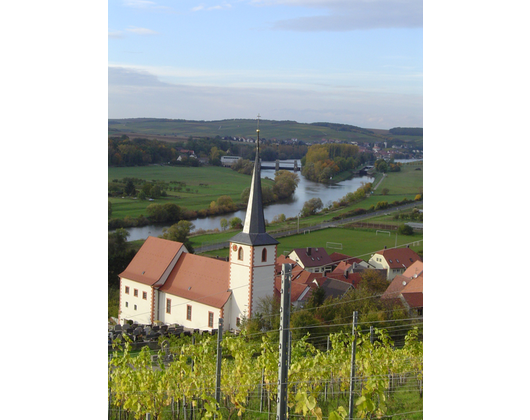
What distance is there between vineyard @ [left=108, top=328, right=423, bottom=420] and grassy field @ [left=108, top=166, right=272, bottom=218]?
29525 mm

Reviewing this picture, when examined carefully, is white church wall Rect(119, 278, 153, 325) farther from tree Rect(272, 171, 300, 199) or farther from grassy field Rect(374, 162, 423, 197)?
grassy field Rect(374, 162, 423, 197)

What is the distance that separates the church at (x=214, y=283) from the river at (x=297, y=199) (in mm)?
14510

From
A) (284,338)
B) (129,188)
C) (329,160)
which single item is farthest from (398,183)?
(284,338)

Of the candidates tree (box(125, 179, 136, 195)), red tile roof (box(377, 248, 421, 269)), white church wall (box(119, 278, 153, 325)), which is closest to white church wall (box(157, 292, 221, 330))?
white church wall (box(119, 278, 153, 325))

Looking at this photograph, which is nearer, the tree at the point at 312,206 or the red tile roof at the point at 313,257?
the red tile roof at the point at 313,257

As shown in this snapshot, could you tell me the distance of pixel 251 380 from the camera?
23.6 ft

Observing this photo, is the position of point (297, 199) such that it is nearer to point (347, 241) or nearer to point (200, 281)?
point (347, 241)

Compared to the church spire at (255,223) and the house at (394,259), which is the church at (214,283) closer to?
the church spire at (255,223)

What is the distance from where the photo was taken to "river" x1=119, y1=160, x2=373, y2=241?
3569 centimetres

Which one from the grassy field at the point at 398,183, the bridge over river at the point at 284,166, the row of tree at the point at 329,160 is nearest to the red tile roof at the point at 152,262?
the bridge over river at the point at 284,166

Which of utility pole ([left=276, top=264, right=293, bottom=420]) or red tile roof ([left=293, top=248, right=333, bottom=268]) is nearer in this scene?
utility pole ([left=276, top=264, right=293, bottom=420])

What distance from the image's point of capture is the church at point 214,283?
61.1 feet

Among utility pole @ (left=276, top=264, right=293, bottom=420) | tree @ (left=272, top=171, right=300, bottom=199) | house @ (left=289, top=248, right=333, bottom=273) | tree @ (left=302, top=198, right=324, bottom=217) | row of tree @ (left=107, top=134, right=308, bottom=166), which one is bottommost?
house @ (left=289, top=248, right=333, bottom=273)
